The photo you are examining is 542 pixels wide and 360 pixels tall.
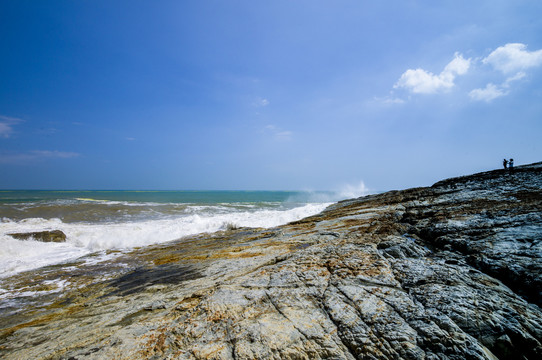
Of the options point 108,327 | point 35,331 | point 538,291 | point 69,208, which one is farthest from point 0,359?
point 69,208

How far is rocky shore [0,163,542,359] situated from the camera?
2.88 meters

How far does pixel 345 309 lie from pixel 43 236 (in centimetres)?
1797

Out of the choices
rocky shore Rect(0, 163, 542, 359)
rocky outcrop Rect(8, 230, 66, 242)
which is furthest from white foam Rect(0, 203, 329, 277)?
rocky shore Rect(0, 163, 542, 359)

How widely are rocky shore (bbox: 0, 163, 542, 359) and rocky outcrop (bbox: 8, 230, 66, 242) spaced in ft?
29.1

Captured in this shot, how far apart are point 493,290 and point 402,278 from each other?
1217 millimetres

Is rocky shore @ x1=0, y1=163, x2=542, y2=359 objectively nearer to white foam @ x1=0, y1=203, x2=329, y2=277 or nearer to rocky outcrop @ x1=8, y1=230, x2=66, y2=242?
white foam @ x1=0, y1=203, x2=329, y2=277

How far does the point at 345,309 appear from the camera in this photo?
3.50m

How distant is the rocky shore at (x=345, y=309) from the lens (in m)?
2.88

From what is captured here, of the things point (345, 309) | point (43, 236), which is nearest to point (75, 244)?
point (43, 236)

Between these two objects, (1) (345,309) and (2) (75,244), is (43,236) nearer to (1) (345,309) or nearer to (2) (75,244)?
(2) (75,244)

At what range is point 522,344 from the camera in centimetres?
276

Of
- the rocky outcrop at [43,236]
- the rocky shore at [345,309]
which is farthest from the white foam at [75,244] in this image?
the rocky shore at [345,309]

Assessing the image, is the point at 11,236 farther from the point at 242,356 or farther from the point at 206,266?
the point at 242,356

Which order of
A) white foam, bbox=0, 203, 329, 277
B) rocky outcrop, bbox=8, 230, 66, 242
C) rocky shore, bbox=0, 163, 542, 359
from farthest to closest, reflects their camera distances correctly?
rocky outcrop, bbox=8, 230, 66, 242, white foam, bbox=0, 203, 329, 277, rocky shore, bbox=0, 163, 542, 359
